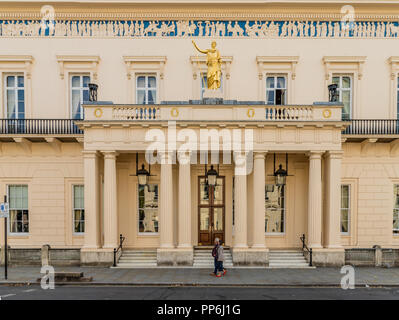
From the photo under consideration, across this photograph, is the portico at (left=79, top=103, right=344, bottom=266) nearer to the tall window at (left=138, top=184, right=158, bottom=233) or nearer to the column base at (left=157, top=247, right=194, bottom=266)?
the column base at (left=157, top=247, right=194, bottom=266)

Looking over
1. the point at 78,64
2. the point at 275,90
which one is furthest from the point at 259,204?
the point at 78,64

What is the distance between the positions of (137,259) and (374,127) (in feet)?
43.6

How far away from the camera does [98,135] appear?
537 inches

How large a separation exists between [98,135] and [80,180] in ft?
11.7

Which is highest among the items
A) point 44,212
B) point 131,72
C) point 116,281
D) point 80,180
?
point 131,72

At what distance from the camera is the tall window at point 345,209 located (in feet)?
52.7

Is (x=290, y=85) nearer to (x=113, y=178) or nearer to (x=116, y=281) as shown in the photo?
(x=113, y=178)

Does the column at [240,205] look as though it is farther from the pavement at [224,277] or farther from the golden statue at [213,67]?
the golden statue at [213,67]

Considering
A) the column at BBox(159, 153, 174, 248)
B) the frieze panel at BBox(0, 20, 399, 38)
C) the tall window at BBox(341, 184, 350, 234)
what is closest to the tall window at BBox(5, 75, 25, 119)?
the frieze panel at BBox(0, 20, 399, 38)

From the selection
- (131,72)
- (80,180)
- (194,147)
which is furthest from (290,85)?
(80,180)

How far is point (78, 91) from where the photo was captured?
1645 centimetres

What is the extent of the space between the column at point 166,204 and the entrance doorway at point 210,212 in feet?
9.22

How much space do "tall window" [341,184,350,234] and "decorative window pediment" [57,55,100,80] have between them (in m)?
14.1

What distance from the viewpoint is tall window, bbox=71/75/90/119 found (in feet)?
53.7
